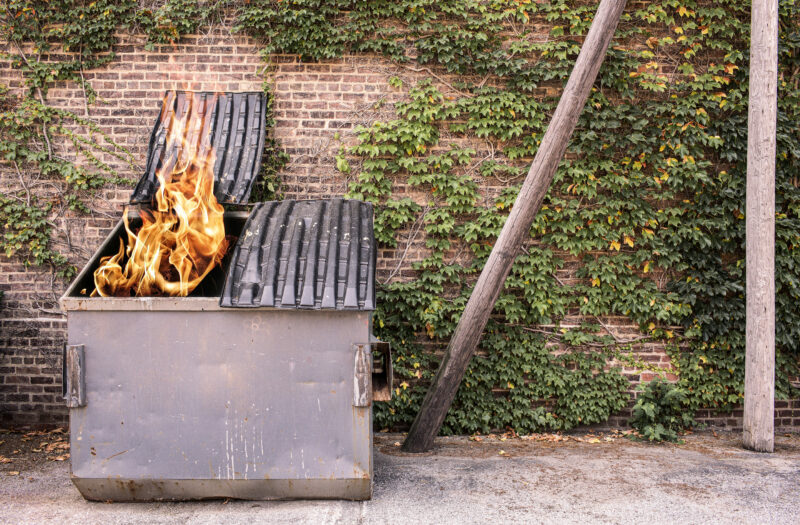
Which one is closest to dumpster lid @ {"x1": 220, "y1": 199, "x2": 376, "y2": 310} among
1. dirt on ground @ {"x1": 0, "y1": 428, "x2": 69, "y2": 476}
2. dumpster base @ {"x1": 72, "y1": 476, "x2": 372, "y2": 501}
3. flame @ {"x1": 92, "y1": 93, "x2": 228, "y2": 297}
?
flame @ {"x1": 92, "y1": 93, "x2": 228, "y2": 297}

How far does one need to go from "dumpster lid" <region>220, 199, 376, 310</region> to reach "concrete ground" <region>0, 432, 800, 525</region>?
1.31 meters

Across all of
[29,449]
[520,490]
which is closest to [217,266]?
[29,449]

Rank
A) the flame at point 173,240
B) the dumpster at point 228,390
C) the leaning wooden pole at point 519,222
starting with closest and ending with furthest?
the dumpster at point 228,390
the flame at point 173,240
the leaning wooden pole at point 519,222

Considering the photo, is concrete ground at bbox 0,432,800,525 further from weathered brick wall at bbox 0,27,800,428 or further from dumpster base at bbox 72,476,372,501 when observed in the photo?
weathered brick wall at bbox 0,27,800,428

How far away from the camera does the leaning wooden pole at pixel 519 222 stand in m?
4.22

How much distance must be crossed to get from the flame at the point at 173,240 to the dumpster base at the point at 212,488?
115 cm

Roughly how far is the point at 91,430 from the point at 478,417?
3.12 meters

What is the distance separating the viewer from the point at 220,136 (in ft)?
15.5

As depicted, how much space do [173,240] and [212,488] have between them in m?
1.69

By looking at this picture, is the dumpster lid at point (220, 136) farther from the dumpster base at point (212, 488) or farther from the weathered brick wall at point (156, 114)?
the dumpster base at point (212, 488)

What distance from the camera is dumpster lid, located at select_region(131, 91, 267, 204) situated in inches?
176

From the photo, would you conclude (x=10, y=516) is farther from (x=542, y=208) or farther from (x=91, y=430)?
(x=542, y=208)

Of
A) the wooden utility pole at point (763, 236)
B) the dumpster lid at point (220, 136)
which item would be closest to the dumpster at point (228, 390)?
the dumpster lid at point (220, 136)

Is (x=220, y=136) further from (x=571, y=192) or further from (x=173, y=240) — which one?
(x=571, y=192)
